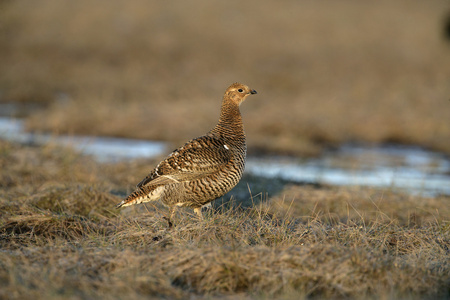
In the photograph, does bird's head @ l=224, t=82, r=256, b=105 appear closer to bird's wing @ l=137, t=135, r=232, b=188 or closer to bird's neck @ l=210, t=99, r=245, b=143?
bird's neck @ l=210, t=99, r=245, b=143

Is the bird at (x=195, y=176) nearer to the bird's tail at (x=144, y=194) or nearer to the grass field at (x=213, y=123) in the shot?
the bird's tail at (x=144, y=194)

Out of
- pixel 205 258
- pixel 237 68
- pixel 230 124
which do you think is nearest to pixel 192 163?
pixel 230 124

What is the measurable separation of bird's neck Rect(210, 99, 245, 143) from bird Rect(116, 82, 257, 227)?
0.19 metres

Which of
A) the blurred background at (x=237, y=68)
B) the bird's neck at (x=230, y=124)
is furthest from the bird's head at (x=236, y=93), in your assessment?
the blurred background at (x=237, y=68)

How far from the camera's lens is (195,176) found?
6.35 metres

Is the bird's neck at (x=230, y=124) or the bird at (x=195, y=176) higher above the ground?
the bird's neck at (x=230, y=124)

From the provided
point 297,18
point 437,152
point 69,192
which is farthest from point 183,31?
point 69,192

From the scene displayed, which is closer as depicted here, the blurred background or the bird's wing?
the bird's wing

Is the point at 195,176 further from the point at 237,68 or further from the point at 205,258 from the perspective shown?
the point at 237,68

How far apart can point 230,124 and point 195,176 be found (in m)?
0.96

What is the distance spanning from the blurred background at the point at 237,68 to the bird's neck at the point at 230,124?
641 centimetres

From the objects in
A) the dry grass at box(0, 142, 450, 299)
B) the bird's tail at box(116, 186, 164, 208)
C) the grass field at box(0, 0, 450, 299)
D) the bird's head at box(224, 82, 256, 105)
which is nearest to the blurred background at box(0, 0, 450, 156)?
the grass field at box(0, 0, 450, 299)

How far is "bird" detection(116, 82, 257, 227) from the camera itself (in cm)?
633

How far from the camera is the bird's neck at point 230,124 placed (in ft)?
22.6
